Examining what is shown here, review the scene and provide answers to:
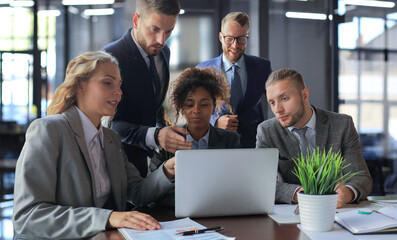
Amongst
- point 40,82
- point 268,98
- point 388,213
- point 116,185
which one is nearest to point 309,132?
point 268,98

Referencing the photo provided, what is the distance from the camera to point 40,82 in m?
6.02

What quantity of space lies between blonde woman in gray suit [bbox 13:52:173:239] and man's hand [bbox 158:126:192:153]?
42 centimetres

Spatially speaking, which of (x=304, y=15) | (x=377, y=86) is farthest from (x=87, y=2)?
(x=377, y=86)

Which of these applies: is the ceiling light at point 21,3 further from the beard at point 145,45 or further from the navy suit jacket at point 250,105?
the navy suit jacket at point 250,105

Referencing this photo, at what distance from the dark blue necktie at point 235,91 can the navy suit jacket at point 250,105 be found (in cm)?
4

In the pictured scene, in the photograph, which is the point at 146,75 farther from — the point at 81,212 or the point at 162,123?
the point at 81,212

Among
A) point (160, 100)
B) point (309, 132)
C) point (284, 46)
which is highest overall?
point (284, 46)

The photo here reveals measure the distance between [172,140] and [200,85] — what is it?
1.41 ft

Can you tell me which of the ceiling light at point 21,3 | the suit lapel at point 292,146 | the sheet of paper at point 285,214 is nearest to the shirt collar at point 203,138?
the suit lapel at point 292,146

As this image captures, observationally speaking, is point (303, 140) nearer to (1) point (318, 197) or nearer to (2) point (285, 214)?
(2) point (285, 214)

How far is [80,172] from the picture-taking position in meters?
1.97

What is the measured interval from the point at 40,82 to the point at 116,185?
14.1 ft

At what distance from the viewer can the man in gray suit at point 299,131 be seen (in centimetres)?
265

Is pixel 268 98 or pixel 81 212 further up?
pixel 268 98
